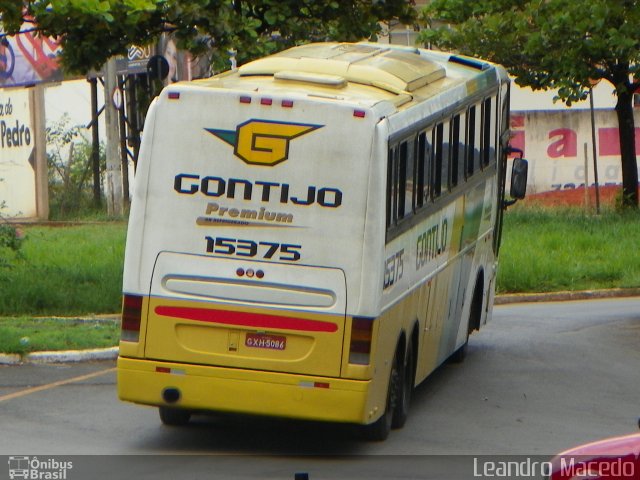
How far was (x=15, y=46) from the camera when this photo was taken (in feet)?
133

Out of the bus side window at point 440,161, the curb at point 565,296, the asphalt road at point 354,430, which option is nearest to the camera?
the asphalt road at point 354,430

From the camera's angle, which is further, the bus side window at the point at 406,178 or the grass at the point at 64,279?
the grass at the point at 64,279

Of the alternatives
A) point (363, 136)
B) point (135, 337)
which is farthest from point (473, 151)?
point (135, 337)

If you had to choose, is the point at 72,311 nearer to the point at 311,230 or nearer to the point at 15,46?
the point at 311,230

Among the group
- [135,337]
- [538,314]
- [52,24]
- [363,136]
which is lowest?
[538,314]

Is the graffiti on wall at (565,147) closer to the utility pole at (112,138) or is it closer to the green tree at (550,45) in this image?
the green tree at (550,45)

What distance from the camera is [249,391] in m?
10.3

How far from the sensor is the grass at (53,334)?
1504 centimetres

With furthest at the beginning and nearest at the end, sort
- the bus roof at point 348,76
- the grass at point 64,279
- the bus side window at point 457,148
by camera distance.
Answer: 1. the grass at point 64,279
2. the bus side window at point 457,148
3. the bus roof at point 348,76

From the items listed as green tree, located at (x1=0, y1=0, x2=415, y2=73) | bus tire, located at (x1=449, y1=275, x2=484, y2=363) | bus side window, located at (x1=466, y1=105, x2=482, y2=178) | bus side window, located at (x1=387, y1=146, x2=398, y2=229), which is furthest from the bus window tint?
green tree, located at (x1=0, y1=0, x2=415, y2=73)

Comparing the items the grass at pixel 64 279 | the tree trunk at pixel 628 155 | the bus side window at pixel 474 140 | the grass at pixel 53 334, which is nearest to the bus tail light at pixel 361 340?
the bus side window at pixel 474 140

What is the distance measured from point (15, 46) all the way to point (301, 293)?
3215cm

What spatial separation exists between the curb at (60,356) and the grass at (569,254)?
9.66m

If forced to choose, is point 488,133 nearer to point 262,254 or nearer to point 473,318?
point 473,318
